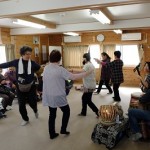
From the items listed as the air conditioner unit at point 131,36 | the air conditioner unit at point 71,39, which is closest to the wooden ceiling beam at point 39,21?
the air conditioner unit at point 71,39

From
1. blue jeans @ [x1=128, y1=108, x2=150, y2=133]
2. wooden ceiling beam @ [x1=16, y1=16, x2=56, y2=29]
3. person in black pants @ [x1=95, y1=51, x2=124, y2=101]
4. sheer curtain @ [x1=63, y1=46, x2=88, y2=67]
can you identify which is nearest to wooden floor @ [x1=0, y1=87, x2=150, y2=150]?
blue jeans @ [x1=128, y1=108, x2=150, y2=133]

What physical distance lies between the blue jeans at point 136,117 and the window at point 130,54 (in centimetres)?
527

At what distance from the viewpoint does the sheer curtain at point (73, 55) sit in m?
8.44

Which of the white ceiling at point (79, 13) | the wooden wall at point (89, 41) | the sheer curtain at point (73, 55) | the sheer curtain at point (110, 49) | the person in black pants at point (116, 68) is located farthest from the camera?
the sheer curtain at point (73, 55)

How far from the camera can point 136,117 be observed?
283 centimetres

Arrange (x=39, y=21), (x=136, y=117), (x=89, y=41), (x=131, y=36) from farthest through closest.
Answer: (x=89, y=41)
(x=131, y=36)
(x=39, y=21)
(x=136, y=117)

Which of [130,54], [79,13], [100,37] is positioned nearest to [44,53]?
[100,37]

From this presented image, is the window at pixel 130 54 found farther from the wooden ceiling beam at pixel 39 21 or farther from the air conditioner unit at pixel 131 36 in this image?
the wooden ceiling beam at pixel 39 21

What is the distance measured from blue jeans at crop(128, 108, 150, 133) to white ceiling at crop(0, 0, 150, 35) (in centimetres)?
143

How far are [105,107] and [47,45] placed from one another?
635cm

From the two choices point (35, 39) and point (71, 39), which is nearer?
point (35, 39)

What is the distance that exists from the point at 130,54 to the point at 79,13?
4347mm

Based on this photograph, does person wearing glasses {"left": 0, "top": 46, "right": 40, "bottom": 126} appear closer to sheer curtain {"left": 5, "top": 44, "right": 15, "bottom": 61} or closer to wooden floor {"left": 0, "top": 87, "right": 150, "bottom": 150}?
wooden floor {"left": 0, "top": 87, "right": 150, "bottom": 150}

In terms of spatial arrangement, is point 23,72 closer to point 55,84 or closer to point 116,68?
point 55,84
